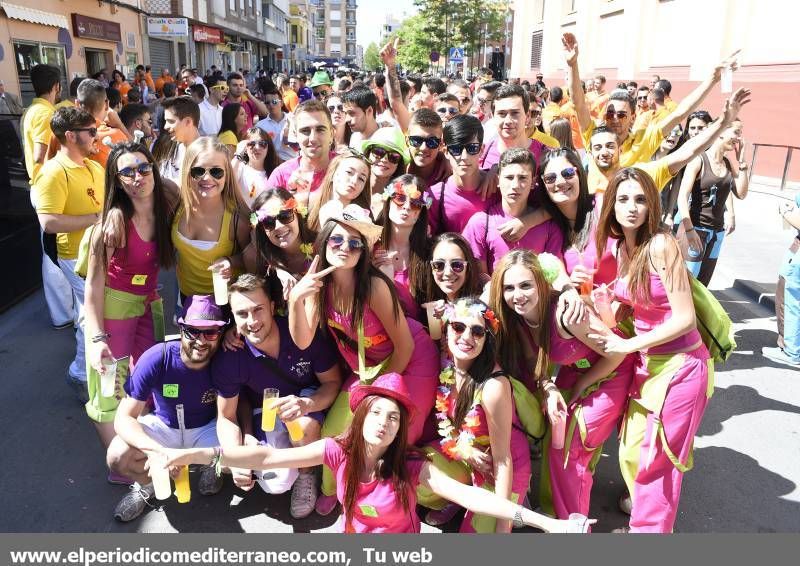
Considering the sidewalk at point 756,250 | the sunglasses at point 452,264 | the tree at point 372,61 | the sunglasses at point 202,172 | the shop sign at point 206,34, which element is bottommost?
the sidewalk at point 756,250

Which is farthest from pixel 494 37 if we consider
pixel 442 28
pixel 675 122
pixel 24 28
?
pixel 675 122

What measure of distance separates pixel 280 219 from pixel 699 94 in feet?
11.0

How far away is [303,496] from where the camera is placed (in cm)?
323

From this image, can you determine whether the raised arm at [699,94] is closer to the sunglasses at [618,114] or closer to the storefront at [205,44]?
the sunglasses at [618,114]

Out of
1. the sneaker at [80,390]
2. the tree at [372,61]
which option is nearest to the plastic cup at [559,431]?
the sneaker at [80,390]

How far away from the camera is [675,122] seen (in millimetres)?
4578

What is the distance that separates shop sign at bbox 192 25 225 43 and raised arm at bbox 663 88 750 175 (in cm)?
3162

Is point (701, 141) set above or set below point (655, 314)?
above

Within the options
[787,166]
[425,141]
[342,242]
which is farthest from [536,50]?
[342,242]

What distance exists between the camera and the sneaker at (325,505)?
3203mm

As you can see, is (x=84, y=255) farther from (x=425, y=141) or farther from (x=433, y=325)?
(x=425, y=141)

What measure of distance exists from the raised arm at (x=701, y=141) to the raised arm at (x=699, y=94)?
0.49 metres

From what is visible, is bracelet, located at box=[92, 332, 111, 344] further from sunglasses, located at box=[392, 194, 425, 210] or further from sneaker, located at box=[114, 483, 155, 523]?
sunglasses, located at box=[392, 194, 425, 210]

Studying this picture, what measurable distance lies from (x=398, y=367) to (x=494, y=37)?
5128 centimetres
